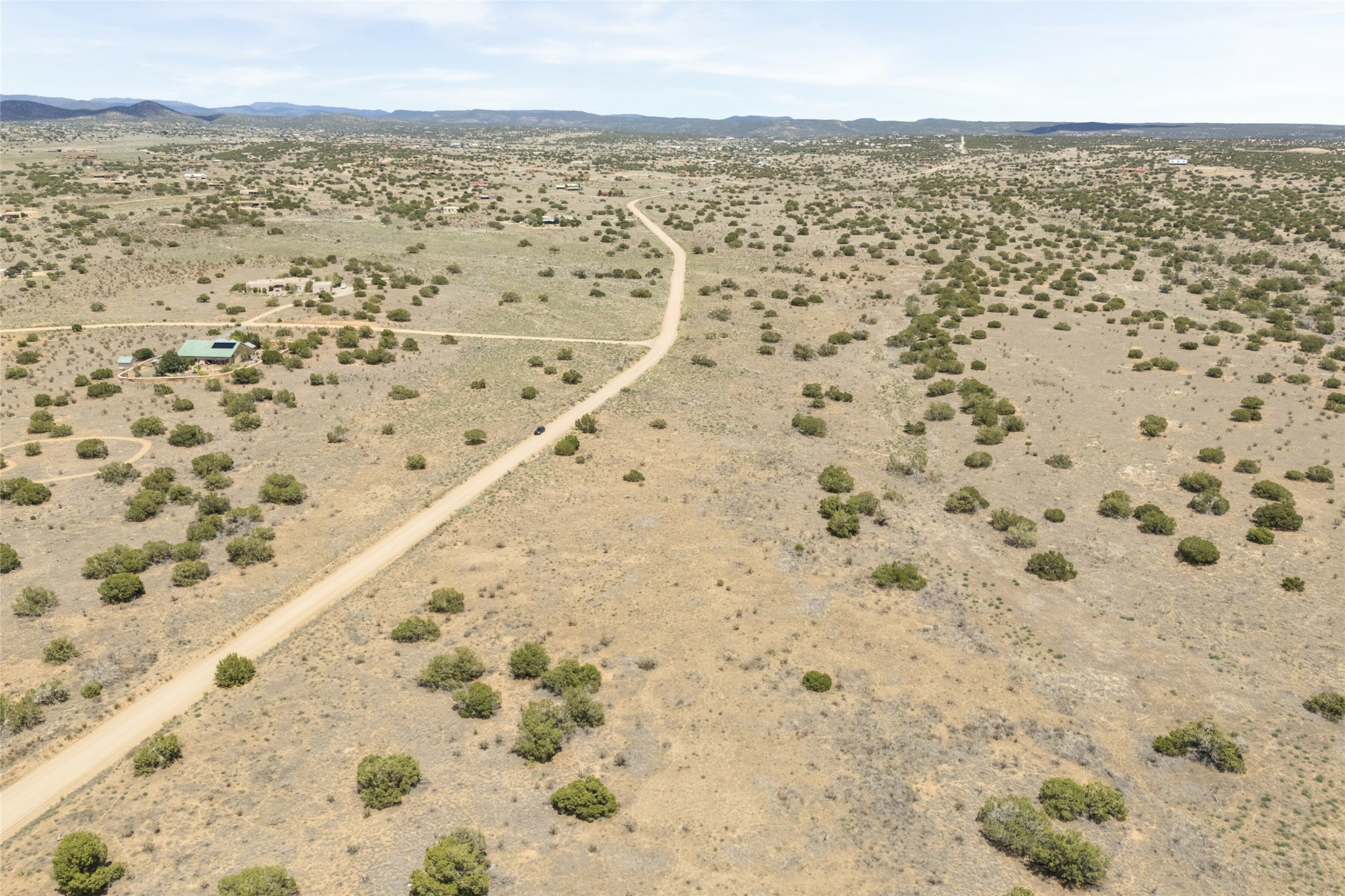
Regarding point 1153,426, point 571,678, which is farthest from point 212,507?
point 1153,426

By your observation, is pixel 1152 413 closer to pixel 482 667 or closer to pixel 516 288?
pixel 482 667

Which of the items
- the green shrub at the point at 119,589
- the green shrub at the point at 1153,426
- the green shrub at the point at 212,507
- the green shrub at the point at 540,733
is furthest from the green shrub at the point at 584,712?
the green shrub at the point at 1153,426

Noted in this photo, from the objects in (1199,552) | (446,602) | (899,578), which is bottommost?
(446,602)

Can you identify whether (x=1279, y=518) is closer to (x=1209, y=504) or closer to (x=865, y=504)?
(x=1209, y=504)

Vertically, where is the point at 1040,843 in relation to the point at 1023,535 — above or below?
below

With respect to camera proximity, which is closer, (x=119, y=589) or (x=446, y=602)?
(x=119, y=589)

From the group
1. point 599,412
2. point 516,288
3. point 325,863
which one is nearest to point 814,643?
point 325,863

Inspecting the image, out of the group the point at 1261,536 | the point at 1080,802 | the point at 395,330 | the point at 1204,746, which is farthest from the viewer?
the point at 395,330

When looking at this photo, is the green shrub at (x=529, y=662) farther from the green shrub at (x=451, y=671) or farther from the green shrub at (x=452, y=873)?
the green shrub at (x=452, y=873)
